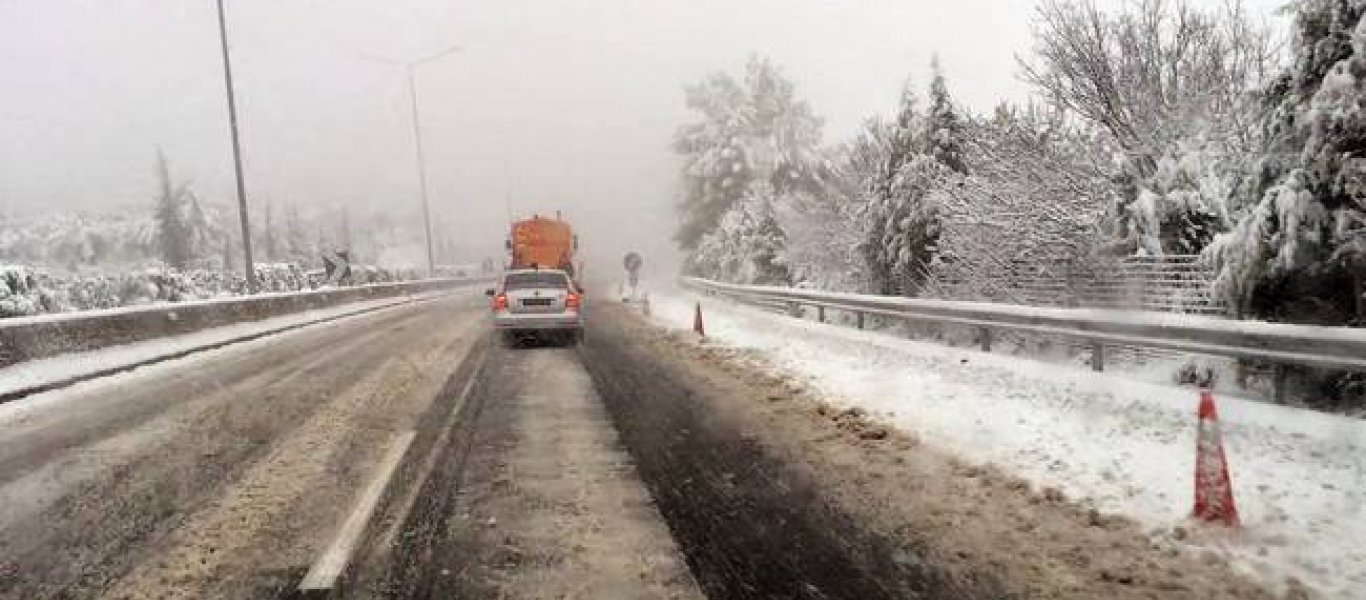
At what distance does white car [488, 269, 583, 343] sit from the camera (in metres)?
18.6

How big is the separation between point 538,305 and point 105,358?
24.1 feet

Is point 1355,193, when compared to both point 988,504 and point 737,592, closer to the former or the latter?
point 988,504

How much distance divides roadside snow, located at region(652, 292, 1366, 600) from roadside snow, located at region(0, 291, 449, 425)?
10.0 m

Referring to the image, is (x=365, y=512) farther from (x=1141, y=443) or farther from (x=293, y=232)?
(x=293, y=232)

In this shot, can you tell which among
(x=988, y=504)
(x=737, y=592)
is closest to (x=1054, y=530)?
(x=988, y=504)

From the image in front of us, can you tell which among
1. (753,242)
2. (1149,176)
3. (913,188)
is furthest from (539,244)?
(1149,176)

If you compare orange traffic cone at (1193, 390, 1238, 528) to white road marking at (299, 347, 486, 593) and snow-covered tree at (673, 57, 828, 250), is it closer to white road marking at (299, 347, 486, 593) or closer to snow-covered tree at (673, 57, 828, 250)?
white road marking at (299, 347, 486, 593)

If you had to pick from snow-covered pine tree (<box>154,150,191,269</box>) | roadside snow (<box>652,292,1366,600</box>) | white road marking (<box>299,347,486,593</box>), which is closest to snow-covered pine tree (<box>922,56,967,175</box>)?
roadside snow (<box>652,292,1366,600</box>)

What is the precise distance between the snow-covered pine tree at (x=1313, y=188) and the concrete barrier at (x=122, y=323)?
1594 centimetres

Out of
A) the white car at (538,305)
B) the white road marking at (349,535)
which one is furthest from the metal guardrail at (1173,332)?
the white road marking at (349,535)

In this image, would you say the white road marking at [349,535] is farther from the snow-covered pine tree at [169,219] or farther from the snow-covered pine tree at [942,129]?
the snow-covered pine tree at [169,219]

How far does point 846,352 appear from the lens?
15.1m

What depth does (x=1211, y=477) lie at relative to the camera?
5492 millimetres

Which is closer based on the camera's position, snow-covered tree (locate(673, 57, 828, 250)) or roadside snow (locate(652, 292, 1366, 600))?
roadside snow (locate(652, 292, 1366, 600))
